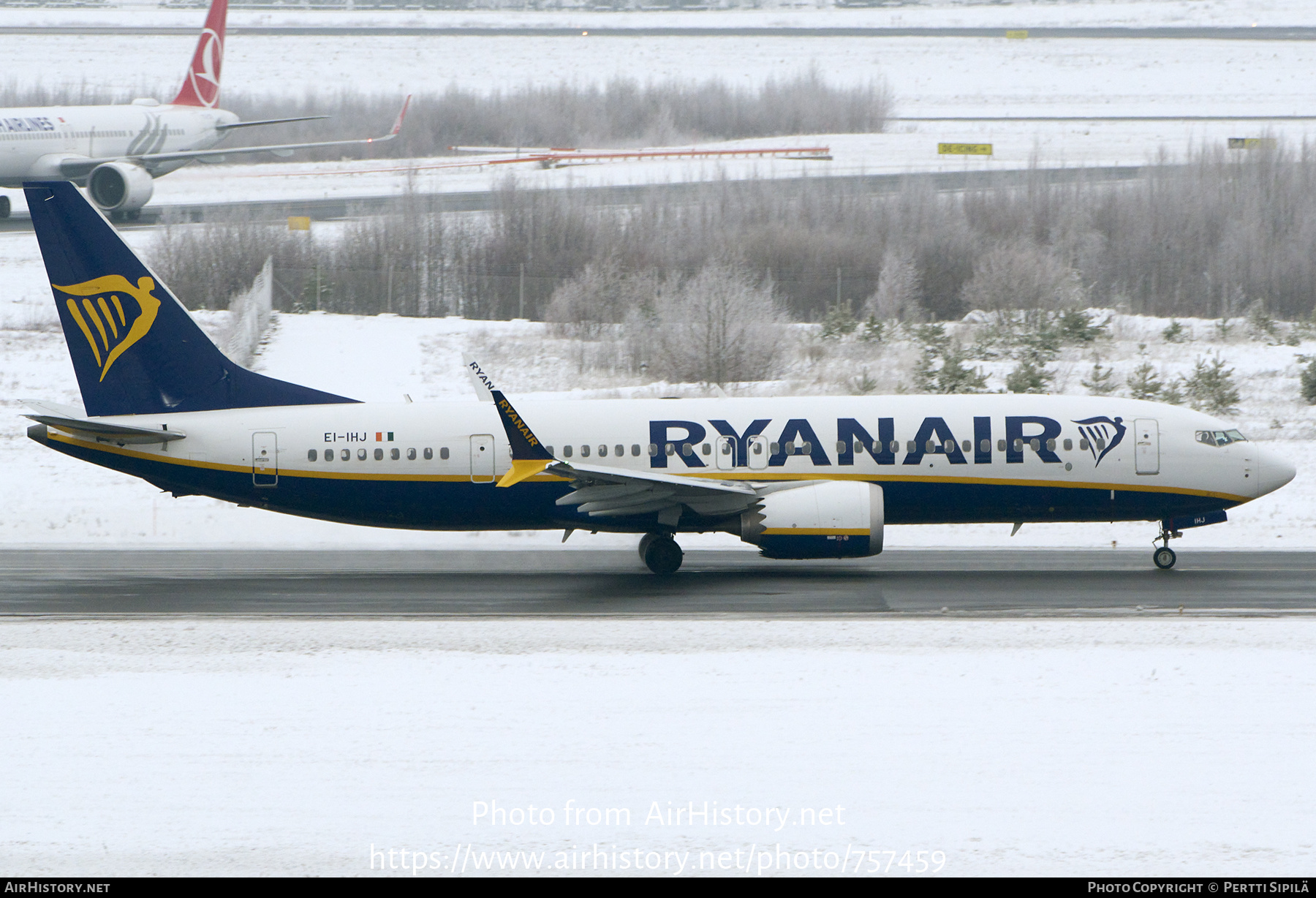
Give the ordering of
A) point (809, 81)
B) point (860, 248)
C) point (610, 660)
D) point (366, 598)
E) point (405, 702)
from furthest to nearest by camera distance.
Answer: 1. point (809, 81)
2. point (860, 248)
3. point (366, 598)
4. point (610, 660)
5. point (405, 702)

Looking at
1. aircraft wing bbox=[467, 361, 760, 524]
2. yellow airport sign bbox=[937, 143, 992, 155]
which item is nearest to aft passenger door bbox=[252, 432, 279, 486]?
aircraft wing bbox=[467, 361, 760, 524]

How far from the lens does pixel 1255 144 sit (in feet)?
238

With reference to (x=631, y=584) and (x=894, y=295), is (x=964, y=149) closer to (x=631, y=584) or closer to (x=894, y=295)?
(x=894, y=295)

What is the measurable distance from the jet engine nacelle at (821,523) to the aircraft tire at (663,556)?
6.38ft

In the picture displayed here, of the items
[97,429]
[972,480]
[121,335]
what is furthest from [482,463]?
[972,480]

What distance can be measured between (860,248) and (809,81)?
4939cm

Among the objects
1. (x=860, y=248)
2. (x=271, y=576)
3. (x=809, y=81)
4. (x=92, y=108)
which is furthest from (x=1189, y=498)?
(x=809, y=81)

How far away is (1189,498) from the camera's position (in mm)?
27609

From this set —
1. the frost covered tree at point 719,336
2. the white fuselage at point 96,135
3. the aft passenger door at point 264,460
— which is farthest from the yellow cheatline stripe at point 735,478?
the white fuselage at point 96,135

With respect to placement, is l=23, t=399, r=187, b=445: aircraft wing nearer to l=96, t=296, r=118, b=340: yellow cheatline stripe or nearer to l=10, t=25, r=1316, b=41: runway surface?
l=96, t=296, r=118, b=340: yellow cheatline stripe

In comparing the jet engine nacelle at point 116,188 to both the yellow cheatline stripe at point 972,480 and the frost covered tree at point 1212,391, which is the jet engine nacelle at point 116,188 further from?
the frost covered tree at point 1212,391

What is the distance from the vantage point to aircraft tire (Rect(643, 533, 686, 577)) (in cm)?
2802

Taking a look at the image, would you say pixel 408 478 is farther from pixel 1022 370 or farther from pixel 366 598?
pixel 1022 370

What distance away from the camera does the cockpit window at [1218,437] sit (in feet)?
90.9
